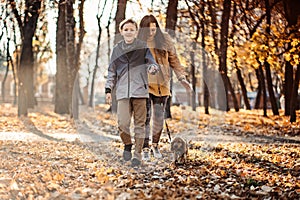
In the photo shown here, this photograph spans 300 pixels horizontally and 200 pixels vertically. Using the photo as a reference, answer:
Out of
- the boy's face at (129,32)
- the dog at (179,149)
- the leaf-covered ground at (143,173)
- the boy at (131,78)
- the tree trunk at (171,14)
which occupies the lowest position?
the leaf-covered ground at (143,173)

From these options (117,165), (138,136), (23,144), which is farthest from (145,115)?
(23,144)

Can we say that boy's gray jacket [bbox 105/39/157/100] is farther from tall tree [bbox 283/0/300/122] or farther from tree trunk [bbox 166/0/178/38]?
tree trunk [bbox 166/0/178/38]

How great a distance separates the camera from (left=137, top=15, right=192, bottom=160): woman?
22.5 ft

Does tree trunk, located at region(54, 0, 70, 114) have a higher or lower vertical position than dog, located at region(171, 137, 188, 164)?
higher

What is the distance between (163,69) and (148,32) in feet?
1.87

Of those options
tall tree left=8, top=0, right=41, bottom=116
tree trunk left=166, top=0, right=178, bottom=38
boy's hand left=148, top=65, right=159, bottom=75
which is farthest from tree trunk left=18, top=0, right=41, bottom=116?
boy's hand left=148, top=65, right=159, bottom=75

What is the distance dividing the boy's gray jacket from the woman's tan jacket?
39 cm

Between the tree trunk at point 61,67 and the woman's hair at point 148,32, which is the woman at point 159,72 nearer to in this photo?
the woman's hair at point 148,32

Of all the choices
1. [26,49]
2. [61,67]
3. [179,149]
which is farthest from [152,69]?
[61,67]

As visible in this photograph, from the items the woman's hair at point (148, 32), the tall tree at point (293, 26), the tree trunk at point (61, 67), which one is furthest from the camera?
the tree trunk at point (61, 67)

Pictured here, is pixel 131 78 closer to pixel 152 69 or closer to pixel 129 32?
pixel 152 69

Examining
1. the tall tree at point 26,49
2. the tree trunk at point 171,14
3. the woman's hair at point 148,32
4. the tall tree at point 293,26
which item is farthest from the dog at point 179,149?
the tall tree at point 26,49

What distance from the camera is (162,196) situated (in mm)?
4664

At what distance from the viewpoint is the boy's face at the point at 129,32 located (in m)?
6.38
